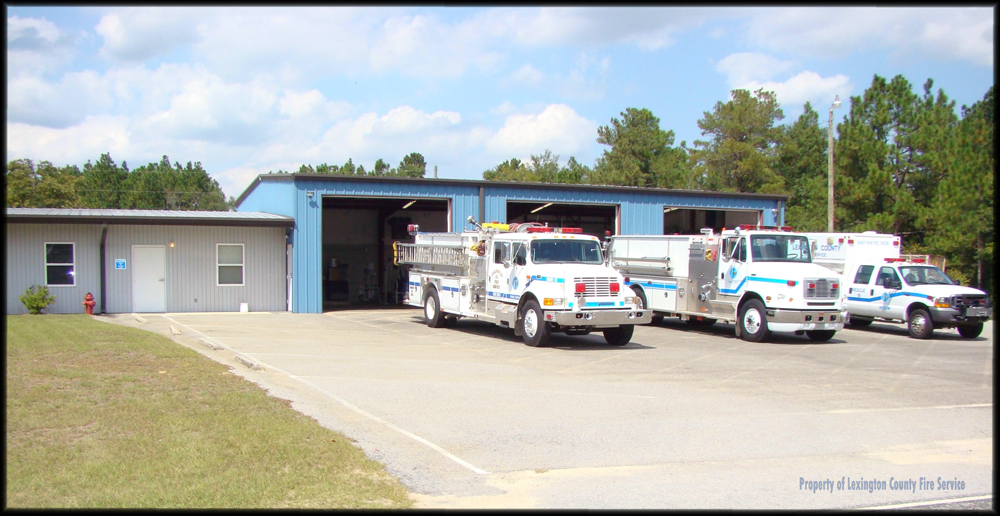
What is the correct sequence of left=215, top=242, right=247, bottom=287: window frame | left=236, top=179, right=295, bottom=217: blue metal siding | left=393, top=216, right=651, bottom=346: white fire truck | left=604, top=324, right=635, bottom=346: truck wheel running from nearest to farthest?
left=393, top=216, right=651, bottom=346: white fire truck
left=604, top=324, right=635, bottom=346: truck wheel
left=215, top=242, right=247, bottom=287: window frame
left=236, top=179, right=295, bottom=217: blue metal siding

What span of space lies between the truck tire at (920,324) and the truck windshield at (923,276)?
893mm

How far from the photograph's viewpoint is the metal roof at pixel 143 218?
73.5 feet

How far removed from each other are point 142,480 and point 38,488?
768mm

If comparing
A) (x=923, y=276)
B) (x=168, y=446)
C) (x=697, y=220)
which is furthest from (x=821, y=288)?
(x=697, y=220)

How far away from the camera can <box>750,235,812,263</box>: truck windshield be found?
61.6ft

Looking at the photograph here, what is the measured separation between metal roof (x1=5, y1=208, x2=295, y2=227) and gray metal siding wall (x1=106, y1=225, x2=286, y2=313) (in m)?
0.56

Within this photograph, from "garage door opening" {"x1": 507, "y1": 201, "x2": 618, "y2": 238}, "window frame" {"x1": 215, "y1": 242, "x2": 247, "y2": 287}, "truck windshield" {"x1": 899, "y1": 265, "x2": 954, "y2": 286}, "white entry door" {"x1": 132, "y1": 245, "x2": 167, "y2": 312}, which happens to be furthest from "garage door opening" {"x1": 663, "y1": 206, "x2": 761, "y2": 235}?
"white entry door" {"x1": 132, "y1": 245, "x2": 167, "y2": 312}

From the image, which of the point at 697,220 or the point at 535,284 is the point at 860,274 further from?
the point at 697,220

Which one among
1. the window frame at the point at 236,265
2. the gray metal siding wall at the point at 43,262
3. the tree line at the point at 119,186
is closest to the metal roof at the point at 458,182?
the window frame at the point at 236,265

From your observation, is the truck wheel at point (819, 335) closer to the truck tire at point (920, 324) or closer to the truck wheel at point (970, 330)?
the truck tire at point (920, 324)

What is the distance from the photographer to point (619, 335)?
1756 cm

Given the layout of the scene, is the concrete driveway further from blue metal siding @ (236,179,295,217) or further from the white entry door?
blue metal siding @ (236,179,295,217)

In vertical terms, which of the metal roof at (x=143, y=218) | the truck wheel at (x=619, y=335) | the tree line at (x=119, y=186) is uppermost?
the tree line at (x=119, y=186)

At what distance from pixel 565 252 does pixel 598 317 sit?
185 cm
